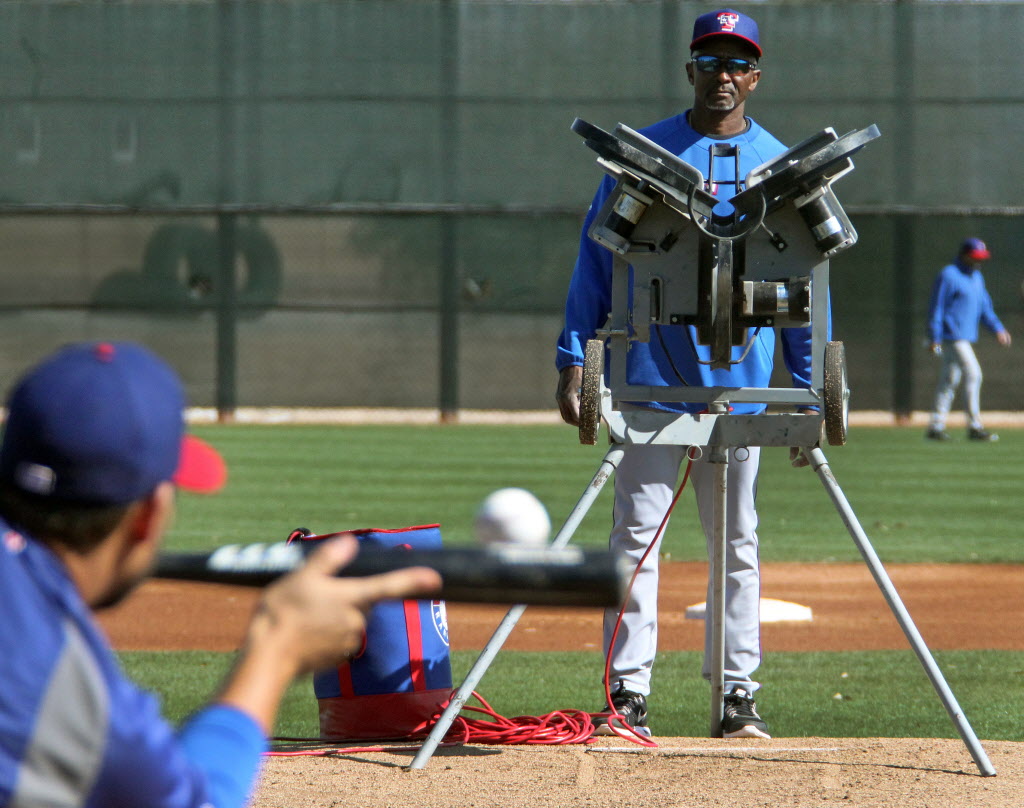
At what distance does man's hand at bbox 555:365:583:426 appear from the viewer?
493 cm

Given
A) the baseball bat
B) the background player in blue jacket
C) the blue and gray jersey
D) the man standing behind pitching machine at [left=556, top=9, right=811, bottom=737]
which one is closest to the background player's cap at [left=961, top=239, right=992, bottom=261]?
the background player in blue jacket

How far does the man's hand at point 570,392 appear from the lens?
4.93 m

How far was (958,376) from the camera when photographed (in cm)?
1836

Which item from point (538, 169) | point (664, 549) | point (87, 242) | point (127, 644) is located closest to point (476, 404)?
point (538, 169)

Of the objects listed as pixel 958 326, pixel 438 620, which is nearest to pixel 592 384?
pixel 438 620

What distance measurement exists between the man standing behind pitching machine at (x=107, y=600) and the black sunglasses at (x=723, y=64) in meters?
3.47

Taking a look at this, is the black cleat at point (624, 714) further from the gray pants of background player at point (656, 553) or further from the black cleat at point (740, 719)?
the black cleat at point (740, 719)

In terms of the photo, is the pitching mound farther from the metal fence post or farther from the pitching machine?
the metal fence post

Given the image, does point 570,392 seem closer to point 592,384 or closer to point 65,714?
point 592,384

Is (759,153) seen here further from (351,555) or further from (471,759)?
(351,555)

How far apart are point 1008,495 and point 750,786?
31.5 ft

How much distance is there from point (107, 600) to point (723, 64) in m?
3.69

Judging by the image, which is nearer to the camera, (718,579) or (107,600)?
(107,600)

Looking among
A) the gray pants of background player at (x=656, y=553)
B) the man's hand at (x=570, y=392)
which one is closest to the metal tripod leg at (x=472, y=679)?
the man's hand at (x=570, y=392)
